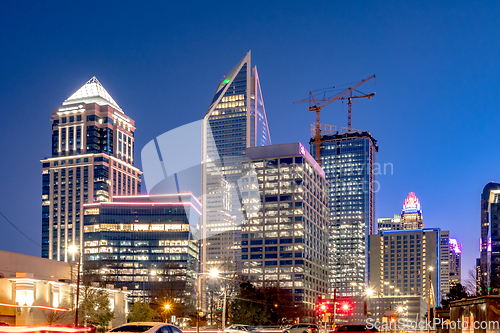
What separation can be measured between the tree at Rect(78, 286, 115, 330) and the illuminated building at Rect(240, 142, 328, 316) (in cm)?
11470

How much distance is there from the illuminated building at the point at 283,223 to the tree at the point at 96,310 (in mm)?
114701

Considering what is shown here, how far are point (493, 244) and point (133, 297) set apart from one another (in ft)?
367

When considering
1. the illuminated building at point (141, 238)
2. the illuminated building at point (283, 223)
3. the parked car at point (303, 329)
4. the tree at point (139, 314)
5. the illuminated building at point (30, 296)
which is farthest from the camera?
the illuminated building at point (141, 238)

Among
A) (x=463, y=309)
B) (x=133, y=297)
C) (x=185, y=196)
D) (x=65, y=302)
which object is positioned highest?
(x=185, y=196)

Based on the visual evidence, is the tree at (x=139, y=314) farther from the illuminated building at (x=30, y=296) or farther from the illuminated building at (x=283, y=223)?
the illuminated building at (x=283, y=223)

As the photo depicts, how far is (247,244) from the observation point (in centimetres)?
17950

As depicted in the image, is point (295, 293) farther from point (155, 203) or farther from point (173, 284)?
point (155, 203)

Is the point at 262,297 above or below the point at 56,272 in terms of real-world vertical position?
below

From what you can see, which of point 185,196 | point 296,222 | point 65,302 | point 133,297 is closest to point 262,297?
point 65,302

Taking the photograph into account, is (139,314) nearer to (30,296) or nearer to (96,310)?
(96,310)

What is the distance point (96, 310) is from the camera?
175 feet

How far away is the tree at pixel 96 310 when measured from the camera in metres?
52.2

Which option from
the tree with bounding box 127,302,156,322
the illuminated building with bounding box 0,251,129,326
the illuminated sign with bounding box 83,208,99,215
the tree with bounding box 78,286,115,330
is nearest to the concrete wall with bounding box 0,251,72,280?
the illuminated building with bounding box 0,251,129,326

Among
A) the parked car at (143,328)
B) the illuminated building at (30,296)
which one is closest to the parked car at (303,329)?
the illuminated building at (30,296)
